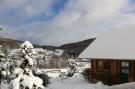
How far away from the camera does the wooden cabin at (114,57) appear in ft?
90.0

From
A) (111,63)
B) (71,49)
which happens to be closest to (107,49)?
(111,63)

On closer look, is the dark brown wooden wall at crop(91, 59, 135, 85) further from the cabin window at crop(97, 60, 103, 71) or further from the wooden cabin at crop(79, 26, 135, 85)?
the cabin window at crop(97, 60, 103, 71)

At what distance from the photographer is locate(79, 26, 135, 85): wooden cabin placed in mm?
27442

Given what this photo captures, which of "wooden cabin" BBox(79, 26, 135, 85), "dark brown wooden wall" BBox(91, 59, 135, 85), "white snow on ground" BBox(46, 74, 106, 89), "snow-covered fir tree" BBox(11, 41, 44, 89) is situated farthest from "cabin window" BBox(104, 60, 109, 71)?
"snow-covered fir tree" BBox(11, 41, 44, 89)

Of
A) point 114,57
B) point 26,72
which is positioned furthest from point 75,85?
point 26,72

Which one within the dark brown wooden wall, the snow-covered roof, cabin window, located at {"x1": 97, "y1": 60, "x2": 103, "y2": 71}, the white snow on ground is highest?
the snow-covered roof

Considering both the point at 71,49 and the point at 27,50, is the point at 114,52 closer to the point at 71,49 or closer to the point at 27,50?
the point at 27,50

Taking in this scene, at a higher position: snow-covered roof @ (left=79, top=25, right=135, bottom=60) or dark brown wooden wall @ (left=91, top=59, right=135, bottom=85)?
snow-covered roof @ (left=79, top=25, right=135, bottom=60)

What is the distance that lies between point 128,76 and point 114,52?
255 centimetres

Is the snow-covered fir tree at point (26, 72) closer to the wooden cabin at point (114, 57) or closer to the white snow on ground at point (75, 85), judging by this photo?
the wooden cabin at point (114, 57)

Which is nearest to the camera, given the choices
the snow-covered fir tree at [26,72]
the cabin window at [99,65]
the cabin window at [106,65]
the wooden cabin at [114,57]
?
the snow-covered fir tree at [26,72]

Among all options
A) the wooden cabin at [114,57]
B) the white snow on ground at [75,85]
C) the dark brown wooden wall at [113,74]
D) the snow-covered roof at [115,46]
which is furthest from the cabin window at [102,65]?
the white snow on ground at [75,85]

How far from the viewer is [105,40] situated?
114 ft

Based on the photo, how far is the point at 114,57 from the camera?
2778 cm
